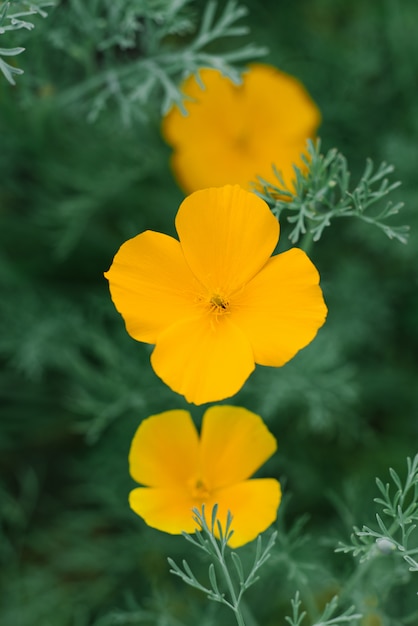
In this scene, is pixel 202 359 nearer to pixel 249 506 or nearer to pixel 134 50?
pixel 249 506

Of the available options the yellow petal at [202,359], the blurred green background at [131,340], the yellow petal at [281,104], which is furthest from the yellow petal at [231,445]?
the yellow petal at [281,104]

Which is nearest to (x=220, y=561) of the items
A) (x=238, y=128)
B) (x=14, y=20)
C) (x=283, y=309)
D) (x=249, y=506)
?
(x=249, y=506)

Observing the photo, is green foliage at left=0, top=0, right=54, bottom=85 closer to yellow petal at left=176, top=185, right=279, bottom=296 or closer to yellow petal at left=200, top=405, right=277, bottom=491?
yellow petal at left=176, top=185, right=279, bottom=296

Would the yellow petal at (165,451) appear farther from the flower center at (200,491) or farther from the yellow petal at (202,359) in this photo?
the yellow petal at (202,359)

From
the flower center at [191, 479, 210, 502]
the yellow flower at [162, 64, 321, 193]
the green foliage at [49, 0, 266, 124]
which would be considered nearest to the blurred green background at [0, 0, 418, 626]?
the green foliage at [49, 0, 266, 124]

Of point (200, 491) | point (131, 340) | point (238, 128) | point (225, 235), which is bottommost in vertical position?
point (131, 340)

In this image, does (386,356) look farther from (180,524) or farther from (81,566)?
(180,524)
